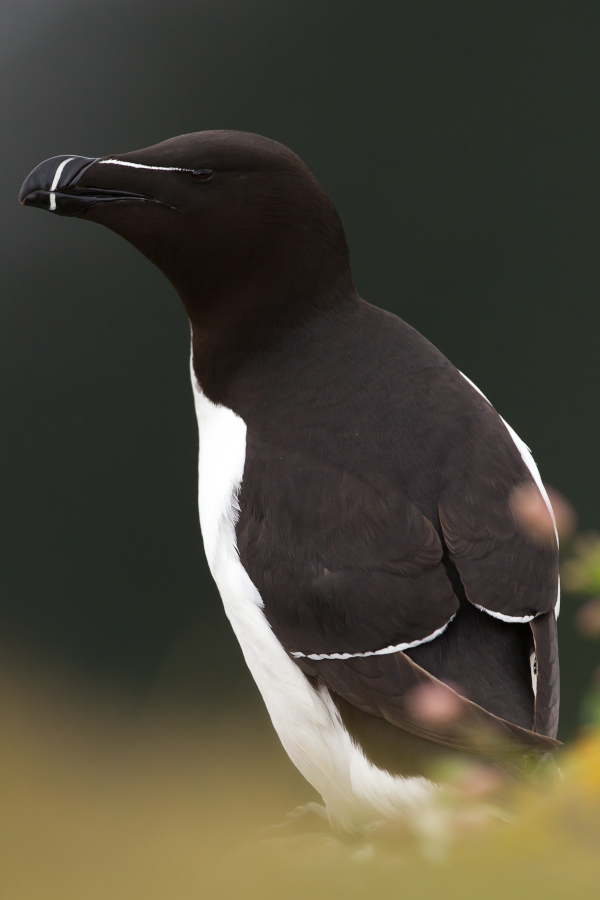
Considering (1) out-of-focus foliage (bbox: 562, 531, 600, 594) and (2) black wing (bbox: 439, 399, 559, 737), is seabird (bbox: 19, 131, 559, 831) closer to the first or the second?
(2) black wing (bbox: 439, 399, 559, 737)

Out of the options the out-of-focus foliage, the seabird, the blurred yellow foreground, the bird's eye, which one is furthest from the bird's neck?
the out-of-focus foliage

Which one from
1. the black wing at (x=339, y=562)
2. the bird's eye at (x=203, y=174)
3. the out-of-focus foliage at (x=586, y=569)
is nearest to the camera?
the out-of-focus foliage at (x=586, y=569)

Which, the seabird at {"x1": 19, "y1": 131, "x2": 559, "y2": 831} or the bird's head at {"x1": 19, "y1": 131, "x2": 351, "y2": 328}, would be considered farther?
the bird's head at {"x1": 19, "y1": 131, "x2": 351, "y2": 328}

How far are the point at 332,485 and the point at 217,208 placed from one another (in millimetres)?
466

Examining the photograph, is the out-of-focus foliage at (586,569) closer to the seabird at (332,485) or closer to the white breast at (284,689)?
the seabird at (332,485)

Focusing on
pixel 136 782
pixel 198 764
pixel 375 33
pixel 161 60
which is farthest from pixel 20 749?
pixel 375 33

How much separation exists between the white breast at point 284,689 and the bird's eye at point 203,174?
37cm

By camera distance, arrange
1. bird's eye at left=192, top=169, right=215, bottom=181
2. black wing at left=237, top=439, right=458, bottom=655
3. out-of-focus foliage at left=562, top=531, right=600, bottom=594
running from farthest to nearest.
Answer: bird's eye at left=192, top=169, right=215, bottom=181
black wing at left=237, top=439, right=458, bottom=655
out-of-focus foliage at left=562, top=531, right=600, bottom=594

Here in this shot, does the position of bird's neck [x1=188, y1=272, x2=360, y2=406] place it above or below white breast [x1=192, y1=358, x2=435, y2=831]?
above

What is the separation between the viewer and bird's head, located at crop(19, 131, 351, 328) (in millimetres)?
1401

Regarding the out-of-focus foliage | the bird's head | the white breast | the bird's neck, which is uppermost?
the out-of-focus foliage

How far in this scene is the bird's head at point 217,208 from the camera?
4.60 feet

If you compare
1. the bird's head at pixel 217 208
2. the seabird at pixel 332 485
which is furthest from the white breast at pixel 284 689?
the bird's head at pixel 217 208

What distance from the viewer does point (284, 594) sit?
1299 mm
